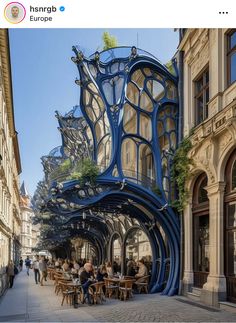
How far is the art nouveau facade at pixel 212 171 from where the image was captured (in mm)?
13953

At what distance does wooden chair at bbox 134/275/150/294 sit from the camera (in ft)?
61.6

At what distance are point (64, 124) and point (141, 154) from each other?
→ 28.2ft

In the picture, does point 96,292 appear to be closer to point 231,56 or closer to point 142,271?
point 142,271

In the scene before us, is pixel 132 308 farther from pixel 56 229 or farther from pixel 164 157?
pixel 56 229

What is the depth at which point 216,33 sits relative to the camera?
49.6ft

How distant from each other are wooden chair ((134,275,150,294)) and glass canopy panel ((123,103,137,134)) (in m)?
6.23

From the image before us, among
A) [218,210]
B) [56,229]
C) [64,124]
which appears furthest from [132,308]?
[56,229]

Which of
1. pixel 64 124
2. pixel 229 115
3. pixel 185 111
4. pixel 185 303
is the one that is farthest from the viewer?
pixel 64 124

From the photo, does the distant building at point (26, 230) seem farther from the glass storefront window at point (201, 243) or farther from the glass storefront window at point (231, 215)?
the glass storefront window at point (231, 215)

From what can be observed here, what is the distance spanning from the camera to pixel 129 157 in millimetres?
18312

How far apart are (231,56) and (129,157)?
5.83 meters

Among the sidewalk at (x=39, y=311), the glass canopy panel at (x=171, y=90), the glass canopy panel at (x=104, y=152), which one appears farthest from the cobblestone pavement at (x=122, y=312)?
the glass canopy panel at (x=171, y=90)

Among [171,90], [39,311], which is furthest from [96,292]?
[171,90]

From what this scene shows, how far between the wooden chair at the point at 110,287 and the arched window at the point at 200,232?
3131mm
